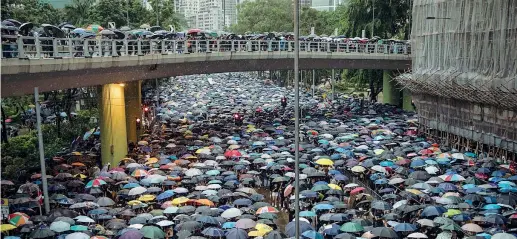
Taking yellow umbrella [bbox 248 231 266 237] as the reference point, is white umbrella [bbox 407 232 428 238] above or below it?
above

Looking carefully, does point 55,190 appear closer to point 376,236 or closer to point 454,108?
point 376,236

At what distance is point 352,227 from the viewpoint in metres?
16.0

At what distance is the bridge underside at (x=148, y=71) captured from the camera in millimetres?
20094

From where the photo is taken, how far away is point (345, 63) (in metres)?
45.8

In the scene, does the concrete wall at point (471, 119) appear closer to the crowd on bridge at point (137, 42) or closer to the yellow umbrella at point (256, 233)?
the crowd on bridge at point (137, 42)

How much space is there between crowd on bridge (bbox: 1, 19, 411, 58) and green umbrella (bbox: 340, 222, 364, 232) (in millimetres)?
10260

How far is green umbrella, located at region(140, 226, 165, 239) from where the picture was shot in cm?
1571

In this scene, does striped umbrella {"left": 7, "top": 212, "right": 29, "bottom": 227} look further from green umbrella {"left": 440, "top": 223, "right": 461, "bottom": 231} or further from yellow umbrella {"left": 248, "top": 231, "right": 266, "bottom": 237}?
green umbrella {"left": 440, "top": 223, "right": 461, "bottom": 231}

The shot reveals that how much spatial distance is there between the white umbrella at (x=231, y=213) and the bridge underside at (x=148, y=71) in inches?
289

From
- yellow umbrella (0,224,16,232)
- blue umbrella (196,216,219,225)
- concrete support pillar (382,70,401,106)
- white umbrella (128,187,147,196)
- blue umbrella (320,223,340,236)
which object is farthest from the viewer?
concrete support pillar (382,70,401,106)

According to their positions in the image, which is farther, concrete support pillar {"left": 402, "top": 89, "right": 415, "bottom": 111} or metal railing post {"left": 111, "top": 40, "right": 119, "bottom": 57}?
concrete support pillar {"left": 402, "top": 89, "right": 415, "bottom": 111}

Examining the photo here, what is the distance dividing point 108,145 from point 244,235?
1489 centimetres

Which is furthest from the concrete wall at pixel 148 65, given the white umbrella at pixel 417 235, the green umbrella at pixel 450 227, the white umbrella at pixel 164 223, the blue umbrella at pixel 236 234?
the green umbrella at pixel 450 227

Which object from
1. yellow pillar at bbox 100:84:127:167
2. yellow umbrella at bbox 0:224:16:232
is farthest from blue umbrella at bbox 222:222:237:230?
yellow pillar at bbox 100:84:127:167
